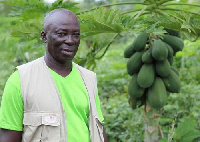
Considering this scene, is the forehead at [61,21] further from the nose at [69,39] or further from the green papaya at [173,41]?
the green papaya at [173,41]

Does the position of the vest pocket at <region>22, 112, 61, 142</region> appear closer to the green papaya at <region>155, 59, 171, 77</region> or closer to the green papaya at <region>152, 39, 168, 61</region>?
the green papaya at <region>152, 39, 168, 61</region>

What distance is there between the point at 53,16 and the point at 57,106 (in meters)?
0.41

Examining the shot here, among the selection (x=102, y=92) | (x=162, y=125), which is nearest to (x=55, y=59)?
(x=162, y=125)

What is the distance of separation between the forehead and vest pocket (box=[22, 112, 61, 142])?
1.30 feet

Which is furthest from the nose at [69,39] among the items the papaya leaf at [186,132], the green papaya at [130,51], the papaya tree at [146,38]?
the papaya leaf at [186,132]

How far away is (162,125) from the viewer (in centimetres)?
402

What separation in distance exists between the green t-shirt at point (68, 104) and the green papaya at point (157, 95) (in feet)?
4.01

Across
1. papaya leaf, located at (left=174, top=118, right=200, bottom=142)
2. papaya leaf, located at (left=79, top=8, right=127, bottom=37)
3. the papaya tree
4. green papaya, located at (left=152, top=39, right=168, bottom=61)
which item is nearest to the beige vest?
papaya leaf, located at (left=79, top=8, right=127, bottom=37)

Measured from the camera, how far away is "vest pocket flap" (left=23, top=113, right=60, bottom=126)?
167 cm

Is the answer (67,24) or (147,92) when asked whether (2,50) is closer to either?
(147,92)

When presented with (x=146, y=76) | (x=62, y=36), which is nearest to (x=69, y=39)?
(x=62, y=36)

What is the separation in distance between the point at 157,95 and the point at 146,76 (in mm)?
170

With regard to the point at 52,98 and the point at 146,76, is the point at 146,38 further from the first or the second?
the point at 52,98

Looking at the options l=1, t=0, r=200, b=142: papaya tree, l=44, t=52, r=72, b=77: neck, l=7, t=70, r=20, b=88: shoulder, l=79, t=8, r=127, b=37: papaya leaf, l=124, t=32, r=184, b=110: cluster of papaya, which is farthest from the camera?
l=124, t=32, r=184, b=110: cluster of papaya
